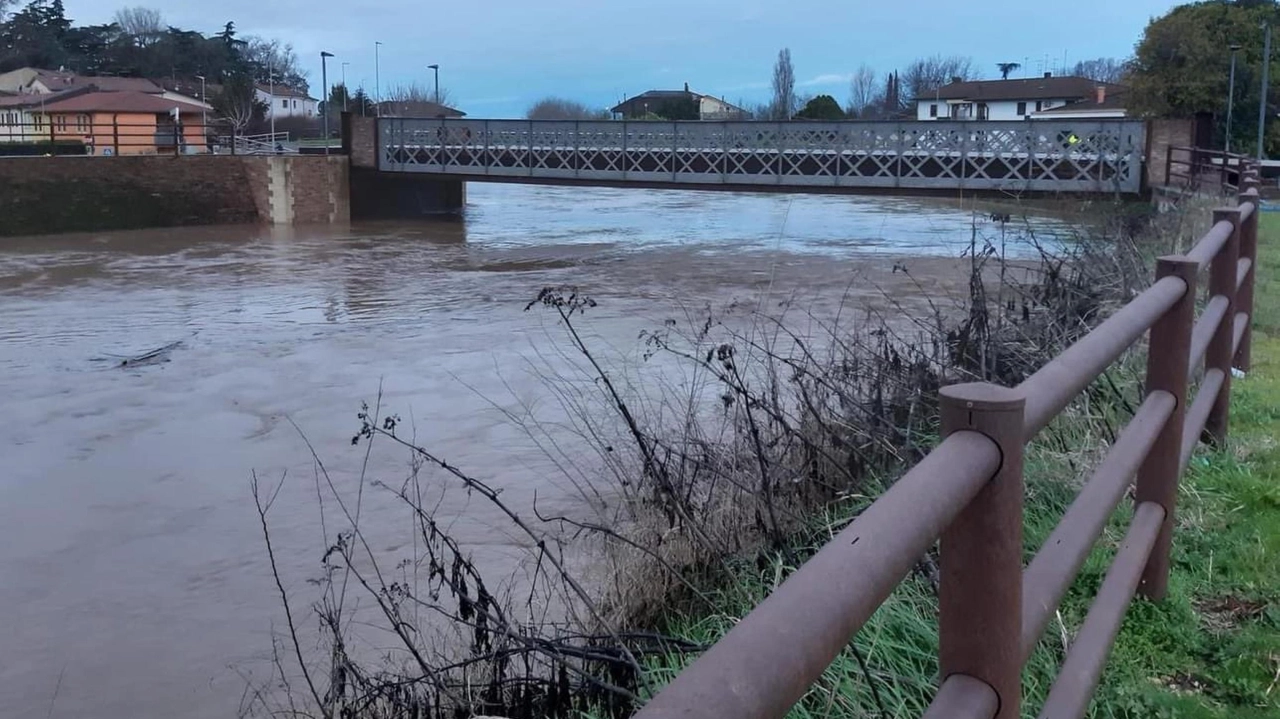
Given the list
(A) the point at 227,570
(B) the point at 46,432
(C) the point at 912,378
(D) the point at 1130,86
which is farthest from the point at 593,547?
(D) the point at 1130,86

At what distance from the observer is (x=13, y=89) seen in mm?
110250

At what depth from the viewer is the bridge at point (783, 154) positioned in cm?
3272

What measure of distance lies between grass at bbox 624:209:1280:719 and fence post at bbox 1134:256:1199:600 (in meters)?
0.42

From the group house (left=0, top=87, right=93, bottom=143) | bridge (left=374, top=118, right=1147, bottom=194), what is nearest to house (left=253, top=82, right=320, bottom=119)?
house (left=0, top=87, right=93, bottom=143)

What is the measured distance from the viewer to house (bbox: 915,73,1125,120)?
105688 mm

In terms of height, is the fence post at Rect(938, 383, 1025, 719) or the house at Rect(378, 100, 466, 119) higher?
the house at Rect(378, 100, 466, 119)

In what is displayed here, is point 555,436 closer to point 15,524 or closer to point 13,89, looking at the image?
point 15,524

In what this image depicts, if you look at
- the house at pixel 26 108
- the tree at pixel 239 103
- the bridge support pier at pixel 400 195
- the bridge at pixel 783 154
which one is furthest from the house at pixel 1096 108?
the house at pixel 26 108

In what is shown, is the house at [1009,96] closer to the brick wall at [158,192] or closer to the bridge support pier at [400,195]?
the bridge support pier at [400,195]

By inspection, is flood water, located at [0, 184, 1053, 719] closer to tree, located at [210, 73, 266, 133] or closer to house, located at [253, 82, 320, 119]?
tree, located at [210, 73, 266, 133]

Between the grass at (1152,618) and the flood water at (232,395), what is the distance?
2950 millimetres

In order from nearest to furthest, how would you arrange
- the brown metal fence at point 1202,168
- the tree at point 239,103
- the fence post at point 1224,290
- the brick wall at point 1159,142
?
the fence post at point 1224,290, the brown metal fence at point 1202,168, the brick wall at point 1159,142, the tree at point 239,103

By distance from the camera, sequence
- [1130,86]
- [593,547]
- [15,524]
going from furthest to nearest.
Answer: [1130,86] → [15,524] → [593,547]

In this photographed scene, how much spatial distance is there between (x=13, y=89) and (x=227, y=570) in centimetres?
11562
